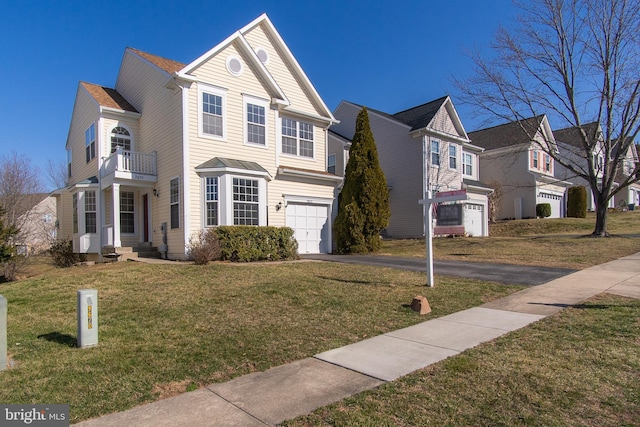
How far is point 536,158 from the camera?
111 ft

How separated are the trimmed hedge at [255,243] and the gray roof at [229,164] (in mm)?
2280

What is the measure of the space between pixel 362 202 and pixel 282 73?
712 centimetres

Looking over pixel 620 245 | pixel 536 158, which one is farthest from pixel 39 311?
pixel 536 158

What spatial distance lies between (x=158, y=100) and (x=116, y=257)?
628cm

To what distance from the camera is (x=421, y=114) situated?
85.0 feet

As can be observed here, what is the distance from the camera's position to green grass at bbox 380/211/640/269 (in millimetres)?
14219

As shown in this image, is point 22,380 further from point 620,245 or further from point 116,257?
point 620,245

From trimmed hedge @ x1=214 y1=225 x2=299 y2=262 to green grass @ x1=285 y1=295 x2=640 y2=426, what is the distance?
9.51 meters

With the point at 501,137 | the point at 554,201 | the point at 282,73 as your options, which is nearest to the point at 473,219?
the point at 501,137

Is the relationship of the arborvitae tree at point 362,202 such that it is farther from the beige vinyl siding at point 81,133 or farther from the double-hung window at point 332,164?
the beige vinyl siding at point 81,133

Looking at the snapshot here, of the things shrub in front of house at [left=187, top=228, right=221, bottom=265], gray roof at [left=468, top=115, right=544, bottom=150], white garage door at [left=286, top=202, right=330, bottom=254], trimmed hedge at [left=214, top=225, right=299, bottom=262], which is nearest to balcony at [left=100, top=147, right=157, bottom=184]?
shrub in front of house at [left=187, top=228, right=221, bottom=265]

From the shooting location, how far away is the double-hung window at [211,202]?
1461 centimetres

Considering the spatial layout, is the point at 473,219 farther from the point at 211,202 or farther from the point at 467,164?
the point at 211,202

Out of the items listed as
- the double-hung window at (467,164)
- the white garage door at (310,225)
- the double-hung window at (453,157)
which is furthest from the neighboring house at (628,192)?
the white garage door at (310,225)
